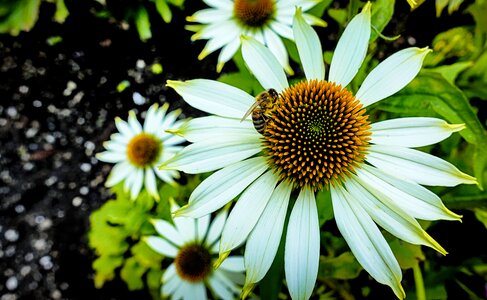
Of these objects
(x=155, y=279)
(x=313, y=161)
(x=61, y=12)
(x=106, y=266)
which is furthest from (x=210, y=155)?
(x=61, y=12)

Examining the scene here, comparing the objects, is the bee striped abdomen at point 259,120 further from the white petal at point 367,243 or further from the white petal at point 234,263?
the white petal at point 234,263

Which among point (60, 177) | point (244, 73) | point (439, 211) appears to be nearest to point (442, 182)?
point (439, 211)

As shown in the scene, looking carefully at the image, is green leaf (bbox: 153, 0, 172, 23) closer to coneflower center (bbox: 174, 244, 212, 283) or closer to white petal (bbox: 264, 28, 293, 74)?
white petal (bbox: 264, 28, 293, 74)

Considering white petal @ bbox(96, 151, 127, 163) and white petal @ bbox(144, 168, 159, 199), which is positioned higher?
white petal @ bbox(96, 151, 127, 163)

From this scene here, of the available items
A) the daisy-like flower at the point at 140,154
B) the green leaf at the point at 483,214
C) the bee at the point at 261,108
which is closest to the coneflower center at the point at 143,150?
the daisy-like flower at the point at 140,154

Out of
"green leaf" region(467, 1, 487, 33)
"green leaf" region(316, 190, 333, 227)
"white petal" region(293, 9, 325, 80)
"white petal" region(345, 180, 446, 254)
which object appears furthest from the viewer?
"green leaf" region(467, 1, 487, 33)

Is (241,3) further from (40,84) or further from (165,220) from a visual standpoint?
(40,84)

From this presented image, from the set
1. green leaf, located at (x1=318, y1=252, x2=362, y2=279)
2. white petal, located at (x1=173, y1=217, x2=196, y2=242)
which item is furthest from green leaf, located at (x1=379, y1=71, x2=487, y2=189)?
white petal, located at (x1=173, y1=217, x2=196, y2=242)
